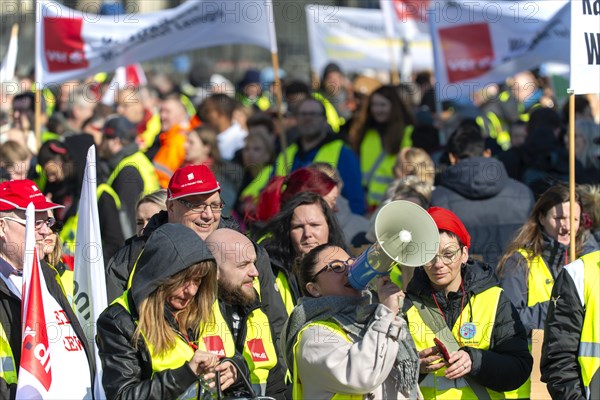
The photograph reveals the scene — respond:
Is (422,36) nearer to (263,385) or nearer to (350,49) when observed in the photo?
(350,49)

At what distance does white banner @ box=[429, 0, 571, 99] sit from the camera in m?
11.0

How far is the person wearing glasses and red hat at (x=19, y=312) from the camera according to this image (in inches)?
222

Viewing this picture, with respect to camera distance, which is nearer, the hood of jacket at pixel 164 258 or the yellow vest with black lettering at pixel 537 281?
the hood of jacket at pixel 164 258

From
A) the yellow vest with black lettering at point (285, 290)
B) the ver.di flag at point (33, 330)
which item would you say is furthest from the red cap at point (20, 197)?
the yellow vest with black lettering at point (285, 290)

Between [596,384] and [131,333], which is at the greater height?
[131,333]

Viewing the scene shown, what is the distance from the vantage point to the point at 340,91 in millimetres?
15773

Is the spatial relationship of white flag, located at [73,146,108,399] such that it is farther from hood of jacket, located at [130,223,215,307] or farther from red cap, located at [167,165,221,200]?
hood of jacket, located at [130,223,215,307]

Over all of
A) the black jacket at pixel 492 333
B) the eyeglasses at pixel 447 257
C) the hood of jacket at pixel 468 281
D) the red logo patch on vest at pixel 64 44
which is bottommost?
the black jacket at pixel 492 333

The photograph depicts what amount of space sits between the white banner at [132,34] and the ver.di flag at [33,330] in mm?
5127

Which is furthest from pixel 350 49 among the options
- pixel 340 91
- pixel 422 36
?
pixel 422 36

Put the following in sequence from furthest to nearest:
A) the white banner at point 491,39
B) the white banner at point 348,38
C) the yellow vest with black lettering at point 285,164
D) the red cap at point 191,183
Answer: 1. the white banner at point 348,38
2. the white banner at point 491,39
3. the yellow vest with black lettering at point 285,164
4. the red cap at point 191,183

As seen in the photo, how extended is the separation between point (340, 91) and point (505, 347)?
1011 centimetres

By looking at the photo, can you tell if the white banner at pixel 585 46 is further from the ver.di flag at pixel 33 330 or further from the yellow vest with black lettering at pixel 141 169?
the yellow vest with black lettering at pixel 141 169

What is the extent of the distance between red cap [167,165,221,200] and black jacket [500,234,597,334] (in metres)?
1.63
